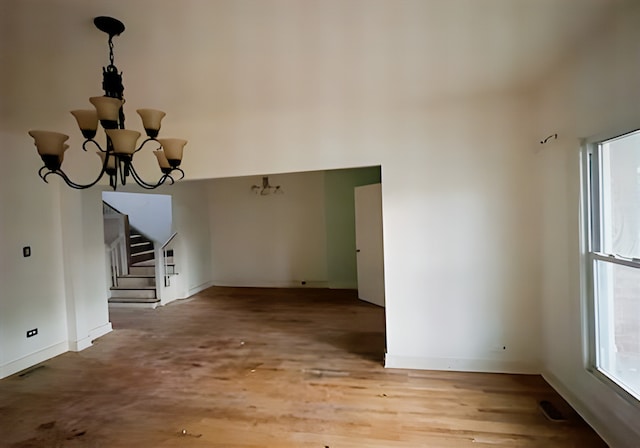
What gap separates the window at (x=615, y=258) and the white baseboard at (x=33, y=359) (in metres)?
5.19

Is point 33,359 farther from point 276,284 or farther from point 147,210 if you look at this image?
point 276,284

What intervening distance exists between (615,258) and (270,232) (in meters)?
6.17

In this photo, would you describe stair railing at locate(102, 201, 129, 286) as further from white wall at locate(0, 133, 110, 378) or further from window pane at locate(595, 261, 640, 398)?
window pane at locate(595, 261, 640, 398)

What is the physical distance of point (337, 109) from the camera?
3.43m

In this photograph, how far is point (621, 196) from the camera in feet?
7.46

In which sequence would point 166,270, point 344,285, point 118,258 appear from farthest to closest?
point 344,285
point 118,258
point 166,270

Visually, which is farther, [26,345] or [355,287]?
[355,287]

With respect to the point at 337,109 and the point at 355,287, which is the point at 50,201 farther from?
the point at 355,287

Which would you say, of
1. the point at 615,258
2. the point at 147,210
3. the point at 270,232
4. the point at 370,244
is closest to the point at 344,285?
the point at 370,244

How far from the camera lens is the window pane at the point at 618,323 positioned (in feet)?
7.07

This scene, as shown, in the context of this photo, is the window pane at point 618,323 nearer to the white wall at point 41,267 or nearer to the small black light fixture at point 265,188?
the white wall at point 41,267

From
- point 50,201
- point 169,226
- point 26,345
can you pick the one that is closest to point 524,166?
point 50,201

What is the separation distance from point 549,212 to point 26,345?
5.32 metres

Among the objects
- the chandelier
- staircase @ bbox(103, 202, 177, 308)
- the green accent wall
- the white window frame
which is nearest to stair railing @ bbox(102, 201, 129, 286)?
staircase @ bbox(103, 202, 177, 308)
